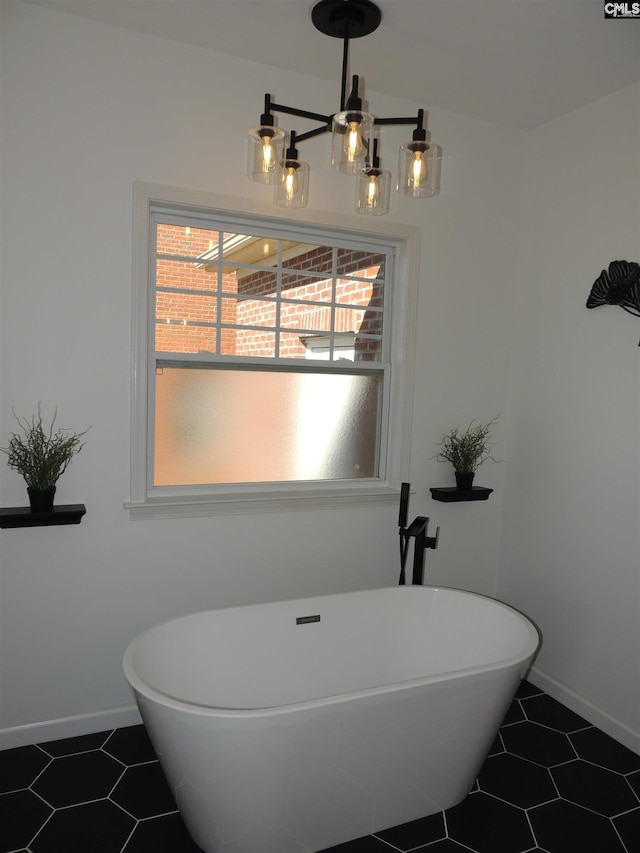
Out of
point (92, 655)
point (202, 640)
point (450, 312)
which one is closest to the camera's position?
point (202, 640)

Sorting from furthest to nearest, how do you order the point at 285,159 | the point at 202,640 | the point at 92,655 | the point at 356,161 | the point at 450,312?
the point at 450,312 → the point at 92,655 → the point at 202,640 → the point at 285,159 → the point at 356,161

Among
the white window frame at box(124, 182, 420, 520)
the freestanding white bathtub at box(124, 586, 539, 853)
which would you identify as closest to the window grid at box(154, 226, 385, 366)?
the white window frame at box(124, 182, 420, 520)

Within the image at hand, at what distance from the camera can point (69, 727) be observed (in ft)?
8.21

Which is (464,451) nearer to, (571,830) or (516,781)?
(516,781)

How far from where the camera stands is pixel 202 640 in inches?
89.8

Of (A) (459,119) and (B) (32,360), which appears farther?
(A) (459,119)

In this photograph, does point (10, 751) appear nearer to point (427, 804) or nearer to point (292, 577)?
point (292, 577)

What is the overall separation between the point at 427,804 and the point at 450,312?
218 centimetres

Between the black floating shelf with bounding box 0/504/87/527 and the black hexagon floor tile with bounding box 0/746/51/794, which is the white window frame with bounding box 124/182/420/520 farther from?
the black hexagon floor tile with bounding box 0/746/51/794

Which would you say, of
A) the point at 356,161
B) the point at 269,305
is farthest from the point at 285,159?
the point at 269,305

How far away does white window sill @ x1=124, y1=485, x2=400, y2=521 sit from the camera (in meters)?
2.58

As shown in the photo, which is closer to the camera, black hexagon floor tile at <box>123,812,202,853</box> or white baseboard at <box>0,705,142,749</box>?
black hexagon floor tile at <box>123,812,202,853</box>

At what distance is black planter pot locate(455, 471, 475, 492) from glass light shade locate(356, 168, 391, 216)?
1.53 meters

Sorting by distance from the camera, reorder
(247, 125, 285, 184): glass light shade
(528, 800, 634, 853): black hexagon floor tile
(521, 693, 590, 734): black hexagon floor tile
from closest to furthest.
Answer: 1. (247, 125, 285, 184): glass light shade
2. (528, 800, 634, 853): black hexagon floor tile
3. (521, 693, 590, 734): black hexagon floor tile
